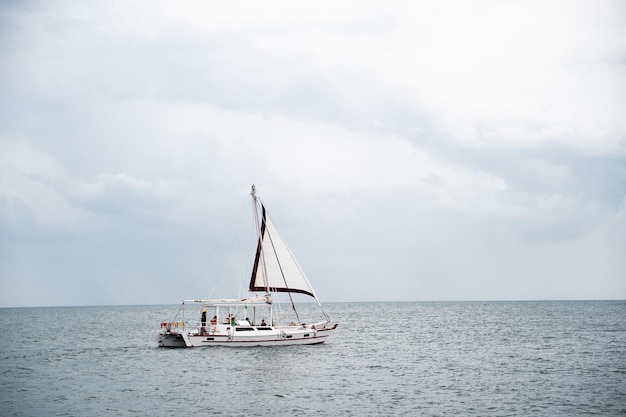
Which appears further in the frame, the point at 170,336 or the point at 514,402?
the point at 170,336

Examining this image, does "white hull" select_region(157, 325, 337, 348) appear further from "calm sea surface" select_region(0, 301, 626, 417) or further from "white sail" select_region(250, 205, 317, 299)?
"white sail" select_region(250, 205, 317, 299)

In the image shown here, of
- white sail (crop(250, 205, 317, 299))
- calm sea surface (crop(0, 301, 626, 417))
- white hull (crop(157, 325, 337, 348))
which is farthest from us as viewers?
white sail (crop(250, 205, 317, 299))

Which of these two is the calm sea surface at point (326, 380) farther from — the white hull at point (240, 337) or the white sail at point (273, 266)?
the white sail at point (273, 266)

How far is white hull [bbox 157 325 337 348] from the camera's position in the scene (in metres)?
62.6

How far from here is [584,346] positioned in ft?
220

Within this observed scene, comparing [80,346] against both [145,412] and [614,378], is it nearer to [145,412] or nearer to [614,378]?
A: [145,412]

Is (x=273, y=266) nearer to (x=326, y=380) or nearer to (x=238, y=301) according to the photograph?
(x=238, y=301)

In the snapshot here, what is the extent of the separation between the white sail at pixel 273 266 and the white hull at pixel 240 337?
→ 451 centimetres

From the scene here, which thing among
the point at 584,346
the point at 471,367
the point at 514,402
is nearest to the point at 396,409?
the point at 514,402

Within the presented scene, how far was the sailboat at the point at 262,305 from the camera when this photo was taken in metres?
63.0

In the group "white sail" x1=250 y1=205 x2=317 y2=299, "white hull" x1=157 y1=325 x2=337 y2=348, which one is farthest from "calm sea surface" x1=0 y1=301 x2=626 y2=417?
"white sail" x1=250 y1=205 x2=317 y2=299

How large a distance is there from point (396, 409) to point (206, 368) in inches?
809

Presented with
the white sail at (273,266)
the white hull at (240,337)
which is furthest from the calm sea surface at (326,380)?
the white sail at (273,266)

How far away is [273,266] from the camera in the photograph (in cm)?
6669
